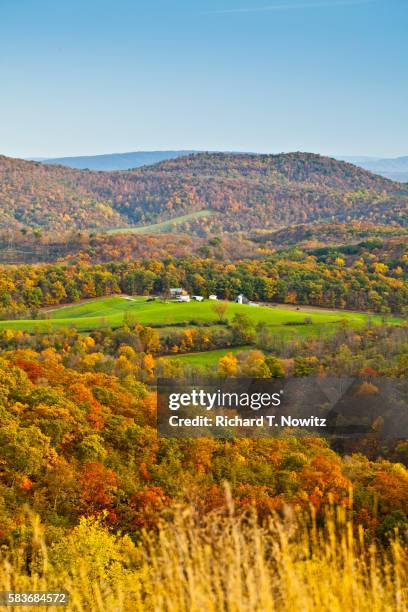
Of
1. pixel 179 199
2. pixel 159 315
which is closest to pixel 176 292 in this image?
pixel 159 315

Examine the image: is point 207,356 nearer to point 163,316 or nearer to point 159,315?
point 163,316

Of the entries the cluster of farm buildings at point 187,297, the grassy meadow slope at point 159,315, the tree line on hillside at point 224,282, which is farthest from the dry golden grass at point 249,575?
the cluster of farm buildings at point 187,297

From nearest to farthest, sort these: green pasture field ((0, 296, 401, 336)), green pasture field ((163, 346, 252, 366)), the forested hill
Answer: green pasture field ((163, 346, 252, 366))
green pasture field ((0, 296, 401, 336))
the forested hill

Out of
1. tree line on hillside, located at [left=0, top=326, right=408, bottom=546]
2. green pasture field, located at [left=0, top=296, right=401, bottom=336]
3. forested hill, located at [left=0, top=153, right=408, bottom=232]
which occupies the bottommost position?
tree line on hillside, located at [left=0, top=326, right=408, bottom=546]

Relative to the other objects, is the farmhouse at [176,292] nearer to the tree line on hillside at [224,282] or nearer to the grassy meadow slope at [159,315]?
the tree line on hillside at [224,282]

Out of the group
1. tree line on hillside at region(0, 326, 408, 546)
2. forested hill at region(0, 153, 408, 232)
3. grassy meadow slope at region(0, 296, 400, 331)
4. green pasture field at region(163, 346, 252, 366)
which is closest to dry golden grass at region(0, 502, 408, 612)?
tree line on hillside at region(0, 326, 408, 546)

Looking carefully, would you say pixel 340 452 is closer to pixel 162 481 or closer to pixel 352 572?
pixel 162 481

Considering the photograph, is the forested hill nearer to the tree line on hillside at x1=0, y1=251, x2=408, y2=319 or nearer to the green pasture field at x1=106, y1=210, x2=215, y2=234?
the green pasture field at x1=106, y1=210, x2=215, y2=234
